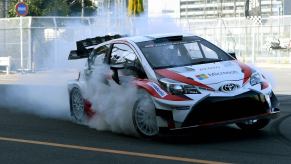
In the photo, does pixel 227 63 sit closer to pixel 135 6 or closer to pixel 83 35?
pixel 83 35

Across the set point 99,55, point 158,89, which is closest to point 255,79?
point 158,89

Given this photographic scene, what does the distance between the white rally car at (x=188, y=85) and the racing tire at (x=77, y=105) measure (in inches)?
45.8

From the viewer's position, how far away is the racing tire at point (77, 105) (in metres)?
10.4

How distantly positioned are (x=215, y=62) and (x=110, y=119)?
183cm

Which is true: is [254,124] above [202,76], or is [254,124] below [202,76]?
below

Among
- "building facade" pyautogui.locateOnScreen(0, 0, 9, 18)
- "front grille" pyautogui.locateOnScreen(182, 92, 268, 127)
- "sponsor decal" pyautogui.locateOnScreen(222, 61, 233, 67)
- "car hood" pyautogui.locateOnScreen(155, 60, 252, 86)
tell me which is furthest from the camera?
"building facade" pyautogui.locateOnScreen(0, 0, 9, 18)

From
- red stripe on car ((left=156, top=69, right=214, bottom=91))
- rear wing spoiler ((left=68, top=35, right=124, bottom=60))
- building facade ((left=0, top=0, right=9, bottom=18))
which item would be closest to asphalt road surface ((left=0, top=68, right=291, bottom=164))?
red stripe on car ((left=156, top=69, right=214, bottom=91))

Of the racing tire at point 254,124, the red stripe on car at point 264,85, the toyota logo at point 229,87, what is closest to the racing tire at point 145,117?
the toyota logo at point 229,87

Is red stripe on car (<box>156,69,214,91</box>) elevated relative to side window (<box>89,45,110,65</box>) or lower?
lower

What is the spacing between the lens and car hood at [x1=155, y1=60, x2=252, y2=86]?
809cm

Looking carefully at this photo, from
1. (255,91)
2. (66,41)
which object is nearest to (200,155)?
(255,91)

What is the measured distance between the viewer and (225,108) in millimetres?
8055

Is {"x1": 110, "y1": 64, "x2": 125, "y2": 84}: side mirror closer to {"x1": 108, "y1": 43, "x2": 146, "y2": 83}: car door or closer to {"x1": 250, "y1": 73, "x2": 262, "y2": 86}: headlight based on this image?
{"x1": 108, "y1": 43, "x2": 146, "y2": 83}: car door

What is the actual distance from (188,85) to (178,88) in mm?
137
